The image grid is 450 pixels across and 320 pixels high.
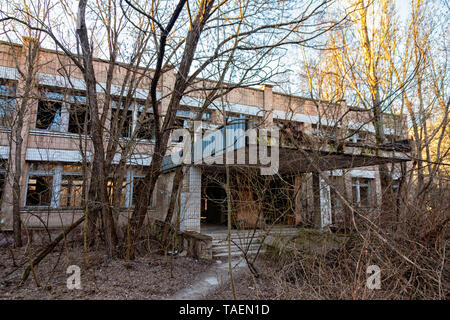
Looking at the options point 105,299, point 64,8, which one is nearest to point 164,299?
point 105,299

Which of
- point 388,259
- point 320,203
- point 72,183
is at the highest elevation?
point 72,183

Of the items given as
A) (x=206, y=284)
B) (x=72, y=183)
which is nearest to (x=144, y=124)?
(x=72, y=183)

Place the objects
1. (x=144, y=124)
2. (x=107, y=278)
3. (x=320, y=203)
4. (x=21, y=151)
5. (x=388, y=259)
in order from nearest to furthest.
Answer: (x=388, y=259) → (x=107, y=278) → (x=320, y=203) → (x=21, y=151) → (x=144, y=124)

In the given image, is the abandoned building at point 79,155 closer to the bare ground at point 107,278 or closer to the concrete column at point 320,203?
the concrete column at point 320,203

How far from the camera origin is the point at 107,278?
19.6 feet

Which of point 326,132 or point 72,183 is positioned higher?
point 326,132

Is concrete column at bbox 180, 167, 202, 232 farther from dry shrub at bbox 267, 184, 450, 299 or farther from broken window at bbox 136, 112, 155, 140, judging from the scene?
dry shrub at bbox 267, 184, 450, 299

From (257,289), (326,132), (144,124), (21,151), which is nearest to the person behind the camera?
(257,289)

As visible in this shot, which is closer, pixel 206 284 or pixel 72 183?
pixel 206 284

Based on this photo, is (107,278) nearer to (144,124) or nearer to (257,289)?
(257,289)

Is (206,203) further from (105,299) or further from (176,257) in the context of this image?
(105,299)

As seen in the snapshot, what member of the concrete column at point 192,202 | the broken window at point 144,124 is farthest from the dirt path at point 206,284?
the broken window at point 144,124
